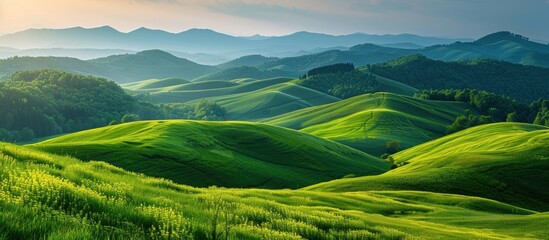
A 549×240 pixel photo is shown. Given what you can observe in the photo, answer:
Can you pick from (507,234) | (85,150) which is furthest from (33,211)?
(85,150)

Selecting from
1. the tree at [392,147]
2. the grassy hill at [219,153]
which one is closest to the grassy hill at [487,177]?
the grassy hill at [219,153]

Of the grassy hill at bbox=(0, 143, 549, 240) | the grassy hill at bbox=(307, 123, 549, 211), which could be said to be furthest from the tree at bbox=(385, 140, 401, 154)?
the grassy hill at bbox=(0, 143, 549, 240)

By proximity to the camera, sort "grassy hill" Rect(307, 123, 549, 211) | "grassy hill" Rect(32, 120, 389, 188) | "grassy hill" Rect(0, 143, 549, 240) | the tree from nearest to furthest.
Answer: "grassy hill" Rect(0, 143, 549, 240) → "grassy hill" Rect(307, 123, 549, 211) → "grassy hill" Rect(32, 120, 389, 188) → the tree

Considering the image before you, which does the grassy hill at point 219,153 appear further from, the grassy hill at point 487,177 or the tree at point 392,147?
the tree at point 392,147

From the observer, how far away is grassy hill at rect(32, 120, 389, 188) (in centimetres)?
8669

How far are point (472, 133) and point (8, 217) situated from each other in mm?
169782

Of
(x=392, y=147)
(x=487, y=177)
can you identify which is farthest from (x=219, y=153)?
(x=392, y=147)

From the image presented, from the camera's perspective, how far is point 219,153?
356 ft

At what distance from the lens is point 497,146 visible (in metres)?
113

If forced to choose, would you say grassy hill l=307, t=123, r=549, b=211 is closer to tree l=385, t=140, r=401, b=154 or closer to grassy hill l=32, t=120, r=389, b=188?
grassy hill l=32, t=120, r=389, b=188

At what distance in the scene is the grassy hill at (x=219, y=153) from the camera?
284ft

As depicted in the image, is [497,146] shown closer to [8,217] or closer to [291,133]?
[291,133]

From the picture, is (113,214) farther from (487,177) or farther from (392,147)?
(392,147)

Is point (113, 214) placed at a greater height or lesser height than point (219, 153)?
greater
